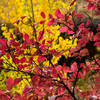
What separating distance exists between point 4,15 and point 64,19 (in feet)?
15.2

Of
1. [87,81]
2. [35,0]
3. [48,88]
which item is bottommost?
[87,81]

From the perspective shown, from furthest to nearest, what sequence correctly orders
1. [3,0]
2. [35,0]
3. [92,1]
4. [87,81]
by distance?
1. [3,0]
2. [87,81]
3. [35,0]
4. [92,1]

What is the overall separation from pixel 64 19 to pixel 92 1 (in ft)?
1.19

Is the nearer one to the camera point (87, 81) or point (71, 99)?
point (71, 99)

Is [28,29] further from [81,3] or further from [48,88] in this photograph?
[81,3]

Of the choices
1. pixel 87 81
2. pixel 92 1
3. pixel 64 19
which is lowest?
pixel 87 81

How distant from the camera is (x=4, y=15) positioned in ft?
16.5

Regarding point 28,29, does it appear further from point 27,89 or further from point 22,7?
point 27,89

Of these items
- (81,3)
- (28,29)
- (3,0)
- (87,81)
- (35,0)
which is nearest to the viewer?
(28,29)

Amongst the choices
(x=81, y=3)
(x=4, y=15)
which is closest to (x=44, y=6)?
(x=4, y=15)

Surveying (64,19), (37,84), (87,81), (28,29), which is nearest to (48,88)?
(37,84)

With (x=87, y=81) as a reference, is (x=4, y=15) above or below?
above

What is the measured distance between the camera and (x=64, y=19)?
1.03 metres

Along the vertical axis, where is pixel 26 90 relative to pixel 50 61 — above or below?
below
